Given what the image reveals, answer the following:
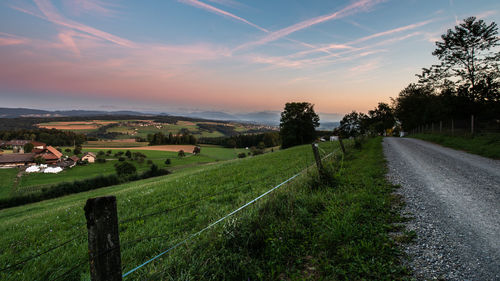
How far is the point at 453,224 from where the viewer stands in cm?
391

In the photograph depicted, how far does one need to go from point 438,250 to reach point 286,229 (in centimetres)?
234

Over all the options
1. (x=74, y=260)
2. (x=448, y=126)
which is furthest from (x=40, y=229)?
(x=448, y=126)

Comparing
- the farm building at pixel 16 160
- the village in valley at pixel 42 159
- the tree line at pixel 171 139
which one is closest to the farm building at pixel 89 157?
the village in valley at pixel 42 159

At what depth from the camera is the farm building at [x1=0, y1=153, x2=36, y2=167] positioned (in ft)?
219

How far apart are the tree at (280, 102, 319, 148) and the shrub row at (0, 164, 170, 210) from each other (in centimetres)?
3377

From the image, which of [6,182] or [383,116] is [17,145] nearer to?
[6,182]

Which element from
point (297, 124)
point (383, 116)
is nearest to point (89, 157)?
point (297, 124)

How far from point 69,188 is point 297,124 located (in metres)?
54.2

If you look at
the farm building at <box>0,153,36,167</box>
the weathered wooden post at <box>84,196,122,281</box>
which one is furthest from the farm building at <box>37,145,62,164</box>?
the weathered wooden post at <box>84,196,122,281</box>

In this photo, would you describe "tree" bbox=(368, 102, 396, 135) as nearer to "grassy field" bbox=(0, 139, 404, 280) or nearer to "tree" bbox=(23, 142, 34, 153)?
"grassy field" bbox=(0, 139, 404, 280)

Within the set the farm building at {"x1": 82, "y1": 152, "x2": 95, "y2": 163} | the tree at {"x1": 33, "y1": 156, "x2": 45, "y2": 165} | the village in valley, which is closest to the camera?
the village in valley

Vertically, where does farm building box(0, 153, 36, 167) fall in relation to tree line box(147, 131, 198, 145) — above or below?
below

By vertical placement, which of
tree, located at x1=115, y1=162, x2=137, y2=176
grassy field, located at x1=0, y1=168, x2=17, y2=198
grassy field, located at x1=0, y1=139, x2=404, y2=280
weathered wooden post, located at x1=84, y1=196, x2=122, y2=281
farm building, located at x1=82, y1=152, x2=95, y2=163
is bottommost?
grassy field, located at x1=0, y1=168, x2=17, y2=198

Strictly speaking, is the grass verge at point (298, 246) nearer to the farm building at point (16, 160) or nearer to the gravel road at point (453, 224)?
the gravel road at point (453, 224)
